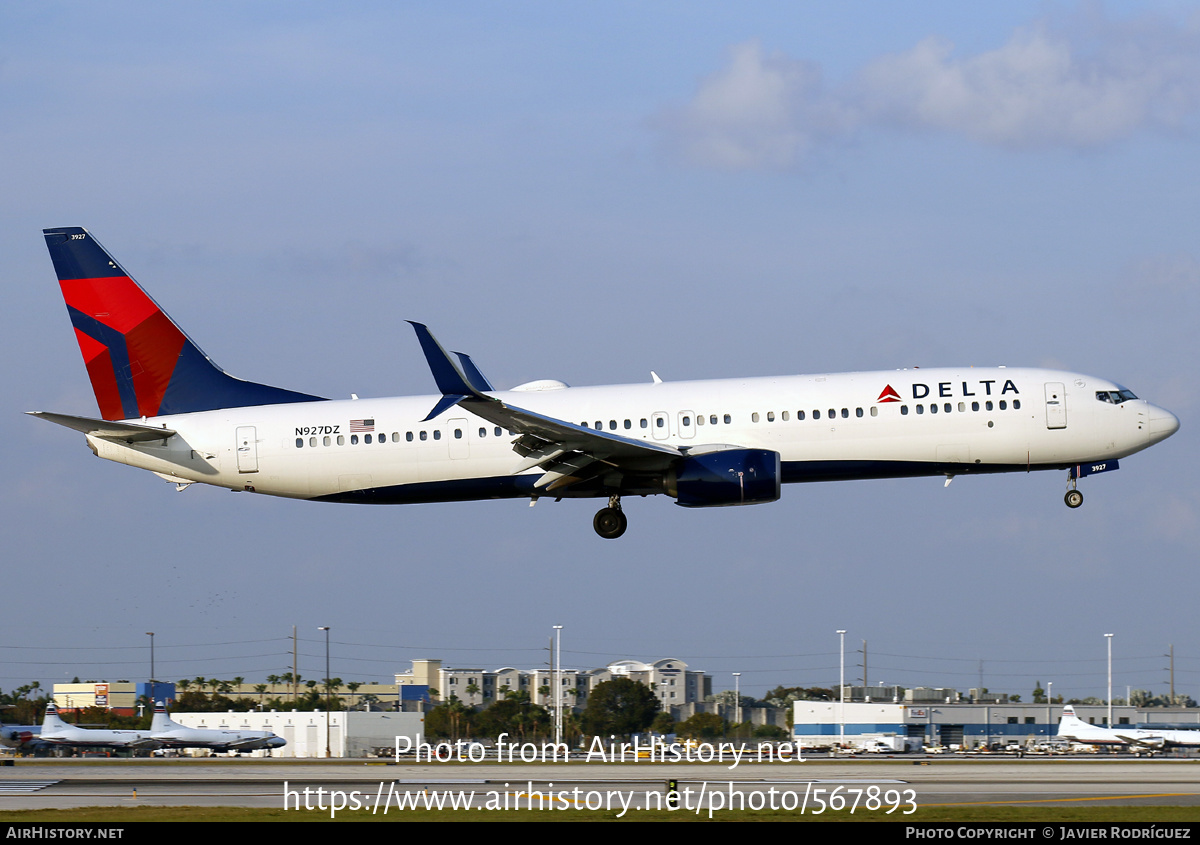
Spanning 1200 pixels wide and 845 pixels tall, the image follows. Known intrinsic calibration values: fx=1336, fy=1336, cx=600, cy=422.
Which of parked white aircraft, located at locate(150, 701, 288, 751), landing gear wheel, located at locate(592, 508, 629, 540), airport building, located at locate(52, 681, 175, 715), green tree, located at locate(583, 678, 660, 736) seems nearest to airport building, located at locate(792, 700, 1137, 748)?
green tree, located at locate(583, 678, 660, 736)

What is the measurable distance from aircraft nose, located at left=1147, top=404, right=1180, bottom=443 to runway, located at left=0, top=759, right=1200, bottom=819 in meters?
10.9

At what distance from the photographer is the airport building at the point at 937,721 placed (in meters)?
87.5

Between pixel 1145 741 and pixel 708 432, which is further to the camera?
pixel 1145 741

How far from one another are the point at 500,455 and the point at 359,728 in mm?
36612

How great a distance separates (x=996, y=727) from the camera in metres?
102

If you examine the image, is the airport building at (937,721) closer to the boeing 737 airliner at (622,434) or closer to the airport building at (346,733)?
the airport building at (346,733)

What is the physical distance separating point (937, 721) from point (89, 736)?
58120 mm

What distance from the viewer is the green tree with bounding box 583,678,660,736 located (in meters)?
78.6

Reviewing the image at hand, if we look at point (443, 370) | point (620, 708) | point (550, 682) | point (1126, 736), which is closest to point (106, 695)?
point (550, 682)

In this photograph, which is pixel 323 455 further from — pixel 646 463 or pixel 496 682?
pixel 496 682

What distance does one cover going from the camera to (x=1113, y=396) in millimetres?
43125

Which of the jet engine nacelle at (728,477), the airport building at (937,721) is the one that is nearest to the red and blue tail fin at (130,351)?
the jet engine nacelle at (728,477)

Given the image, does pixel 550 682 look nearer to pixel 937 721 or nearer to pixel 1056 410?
pixel 937 721

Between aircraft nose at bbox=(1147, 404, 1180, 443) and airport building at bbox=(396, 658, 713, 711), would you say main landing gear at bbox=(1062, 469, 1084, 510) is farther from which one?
airport building at bbox=(396, 658, 713, 711)
